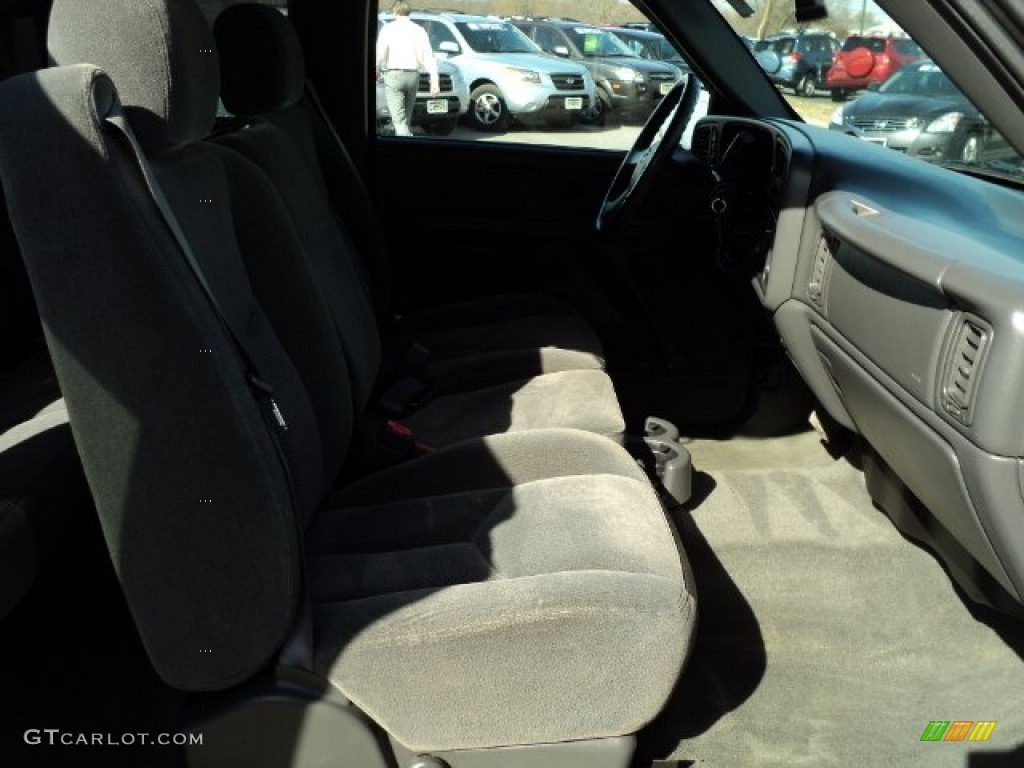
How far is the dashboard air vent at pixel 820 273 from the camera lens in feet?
6.39

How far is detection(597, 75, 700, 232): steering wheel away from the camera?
2523 millimetres

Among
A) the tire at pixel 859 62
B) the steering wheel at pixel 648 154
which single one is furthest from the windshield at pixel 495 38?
the tire at pixel 859 62

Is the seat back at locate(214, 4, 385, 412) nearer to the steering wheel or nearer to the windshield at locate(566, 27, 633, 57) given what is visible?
the steering wheel

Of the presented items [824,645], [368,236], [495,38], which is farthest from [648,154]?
[495,38]

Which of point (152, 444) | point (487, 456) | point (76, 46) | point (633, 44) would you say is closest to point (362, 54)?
point (633, 44)

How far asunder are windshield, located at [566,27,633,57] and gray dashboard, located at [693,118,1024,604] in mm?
1297

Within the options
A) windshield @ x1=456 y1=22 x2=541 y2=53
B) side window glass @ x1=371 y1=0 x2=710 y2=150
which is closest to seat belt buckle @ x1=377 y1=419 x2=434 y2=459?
side window glass @ x1=371 y1=0 x2=710 y2=150

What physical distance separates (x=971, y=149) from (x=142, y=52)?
148 centimetres

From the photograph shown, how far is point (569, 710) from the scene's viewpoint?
133 centimetres

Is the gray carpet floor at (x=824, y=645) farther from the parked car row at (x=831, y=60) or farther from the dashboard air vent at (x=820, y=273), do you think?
the parked car row at (x=831, y=60)

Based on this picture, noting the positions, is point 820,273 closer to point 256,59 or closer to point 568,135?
point 256,59

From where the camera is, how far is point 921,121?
207cm

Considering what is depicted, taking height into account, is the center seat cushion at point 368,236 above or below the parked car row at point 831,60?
below

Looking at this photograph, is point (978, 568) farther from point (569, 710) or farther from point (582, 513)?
point (569, 710)
